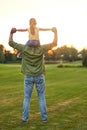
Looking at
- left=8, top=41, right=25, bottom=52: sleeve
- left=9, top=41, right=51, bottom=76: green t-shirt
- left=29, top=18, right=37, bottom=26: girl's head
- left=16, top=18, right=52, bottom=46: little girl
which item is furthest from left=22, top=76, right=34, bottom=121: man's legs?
left=29, top=18, right=37, bottom=26: girl's head

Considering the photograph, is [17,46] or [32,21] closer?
[32,21]

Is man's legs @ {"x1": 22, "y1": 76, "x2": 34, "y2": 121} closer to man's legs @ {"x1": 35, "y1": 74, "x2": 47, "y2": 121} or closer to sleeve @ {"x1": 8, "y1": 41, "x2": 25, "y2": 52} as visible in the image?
man's legs @ {"x1": 35, "y1": 74, "x2": 47, "y2": 121}

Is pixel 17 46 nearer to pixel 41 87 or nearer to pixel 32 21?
pixel 32 21

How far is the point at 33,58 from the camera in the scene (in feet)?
35.1

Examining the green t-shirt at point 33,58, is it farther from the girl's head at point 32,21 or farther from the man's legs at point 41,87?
the girl's head at point 32,21

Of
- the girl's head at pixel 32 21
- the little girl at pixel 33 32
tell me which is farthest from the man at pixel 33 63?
the girl's head at pixel 32 21

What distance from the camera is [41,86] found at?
1074 cm

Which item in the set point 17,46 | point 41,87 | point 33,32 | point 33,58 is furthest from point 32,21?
point 41,87

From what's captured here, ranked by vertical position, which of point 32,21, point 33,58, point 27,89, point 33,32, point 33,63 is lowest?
point 27,89

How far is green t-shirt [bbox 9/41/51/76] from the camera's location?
420 inches

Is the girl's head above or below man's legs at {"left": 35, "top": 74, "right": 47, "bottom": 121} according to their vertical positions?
above

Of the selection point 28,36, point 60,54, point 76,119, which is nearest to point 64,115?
point 76,119

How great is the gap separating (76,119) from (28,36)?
100 inches

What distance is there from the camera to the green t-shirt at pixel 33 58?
1066cm
